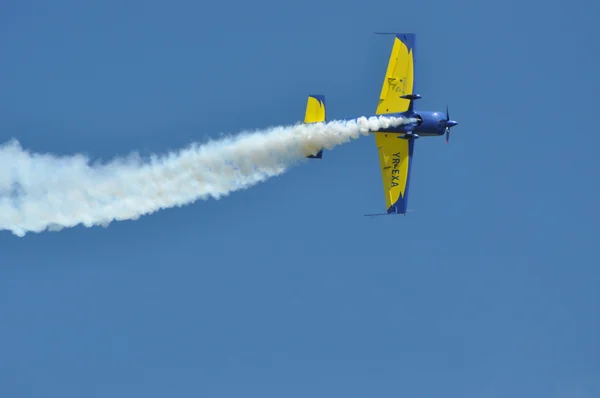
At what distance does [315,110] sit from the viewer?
45.4 meters

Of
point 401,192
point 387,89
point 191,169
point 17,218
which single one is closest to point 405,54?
point 387,89

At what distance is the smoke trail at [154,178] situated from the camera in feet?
135

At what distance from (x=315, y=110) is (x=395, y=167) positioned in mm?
4102

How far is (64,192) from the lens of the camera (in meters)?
42.3

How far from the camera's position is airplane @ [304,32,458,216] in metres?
45.8

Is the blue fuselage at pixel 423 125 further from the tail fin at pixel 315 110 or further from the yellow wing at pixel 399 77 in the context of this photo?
the tail fin at pixel 315 110

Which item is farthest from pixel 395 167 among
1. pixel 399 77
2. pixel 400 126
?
pixel 399 77

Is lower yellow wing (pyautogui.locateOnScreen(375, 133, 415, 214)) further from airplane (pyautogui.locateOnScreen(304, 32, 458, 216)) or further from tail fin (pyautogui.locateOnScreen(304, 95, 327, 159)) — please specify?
tail fin (pyautogui.locateOnScreen(304, 95, 327, 159))

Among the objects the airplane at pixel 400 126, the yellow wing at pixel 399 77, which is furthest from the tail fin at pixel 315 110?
the yellow wing at pixel 399 77

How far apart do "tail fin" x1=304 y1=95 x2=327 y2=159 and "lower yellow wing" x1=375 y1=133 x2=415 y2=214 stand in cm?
251

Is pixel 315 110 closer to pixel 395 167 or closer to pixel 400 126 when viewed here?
pixel 400 126

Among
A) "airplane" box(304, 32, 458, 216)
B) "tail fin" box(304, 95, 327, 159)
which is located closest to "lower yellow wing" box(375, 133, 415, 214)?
"airplane" box(304, 32, 458, 216)

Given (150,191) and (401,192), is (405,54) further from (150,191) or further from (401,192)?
(150,191)

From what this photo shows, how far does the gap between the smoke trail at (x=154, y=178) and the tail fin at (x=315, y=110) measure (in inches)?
11.2
